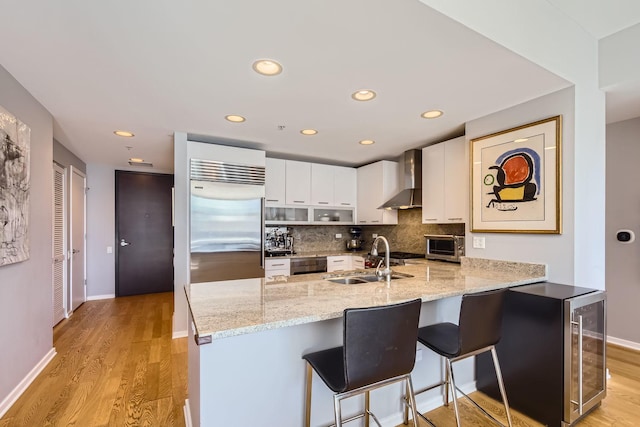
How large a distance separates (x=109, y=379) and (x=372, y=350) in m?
2.47

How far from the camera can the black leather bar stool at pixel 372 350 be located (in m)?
1.28

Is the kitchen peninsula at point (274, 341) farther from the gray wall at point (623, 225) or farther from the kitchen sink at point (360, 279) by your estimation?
the gray wall at point (623, 225)

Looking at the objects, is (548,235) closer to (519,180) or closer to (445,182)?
(519,180)

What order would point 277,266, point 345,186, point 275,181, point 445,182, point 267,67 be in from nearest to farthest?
point 267,67, point 445,182, point 277,266, point 275,181, point 345,186

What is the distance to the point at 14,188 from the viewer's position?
83.4 inches

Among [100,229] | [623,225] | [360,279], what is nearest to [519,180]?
[360,279]

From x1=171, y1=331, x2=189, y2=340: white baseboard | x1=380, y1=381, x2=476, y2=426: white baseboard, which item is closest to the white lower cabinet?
x1=171, y1=331, x2=189, y2=340: white baseboard

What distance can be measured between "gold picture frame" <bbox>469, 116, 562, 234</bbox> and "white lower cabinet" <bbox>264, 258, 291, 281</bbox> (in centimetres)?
238

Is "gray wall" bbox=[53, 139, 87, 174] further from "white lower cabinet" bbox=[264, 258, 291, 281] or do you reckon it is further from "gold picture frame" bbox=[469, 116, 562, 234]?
"gold picture frame" bbox=[469, 116, 562, 234]

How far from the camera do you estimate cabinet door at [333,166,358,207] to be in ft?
15.5

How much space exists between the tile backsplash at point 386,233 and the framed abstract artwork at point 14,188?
3.15 meters

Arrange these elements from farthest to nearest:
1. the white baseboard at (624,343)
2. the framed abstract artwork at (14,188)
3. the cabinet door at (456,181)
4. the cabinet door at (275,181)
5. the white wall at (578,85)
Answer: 1. the cabinet door at (275,181)
2. the cabinet door at (456,181)
3. the white baseboard at (624,343)
4. the framed abstract artwork at (14,188)
5. the white wall at (578,85)

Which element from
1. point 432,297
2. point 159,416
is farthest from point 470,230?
point 159,416

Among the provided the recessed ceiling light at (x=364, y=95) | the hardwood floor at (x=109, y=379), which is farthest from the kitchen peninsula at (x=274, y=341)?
the recessed ceiling light at (x=364, y=95)
